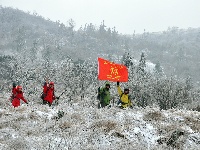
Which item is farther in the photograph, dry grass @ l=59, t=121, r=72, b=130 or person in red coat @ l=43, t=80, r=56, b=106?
person in red coat @ l=43, t=80, r=56, b=106

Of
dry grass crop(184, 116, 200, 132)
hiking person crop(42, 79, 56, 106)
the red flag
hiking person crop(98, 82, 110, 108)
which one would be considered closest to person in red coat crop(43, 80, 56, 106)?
hiking person crop(42, 79, 56, 106)

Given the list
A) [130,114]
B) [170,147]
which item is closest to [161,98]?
[130,114]

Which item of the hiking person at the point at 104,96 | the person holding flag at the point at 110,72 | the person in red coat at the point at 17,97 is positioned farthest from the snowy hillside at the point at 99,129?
the person in red coat at the point at 17,97

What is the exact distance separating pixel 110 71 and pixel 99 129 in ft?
16.9

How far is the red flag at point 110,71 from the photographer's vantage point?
14021 mm

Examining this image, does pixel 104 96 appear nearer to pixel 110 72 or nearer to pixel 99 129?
pixel 110 72

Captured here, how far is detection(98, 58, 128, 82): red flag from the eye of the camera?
46.0 ft

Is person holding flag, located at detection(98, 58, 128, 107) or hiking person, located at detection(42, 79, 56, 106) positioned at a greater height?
person holding flag, located at detection(98, 58, 128, 107)

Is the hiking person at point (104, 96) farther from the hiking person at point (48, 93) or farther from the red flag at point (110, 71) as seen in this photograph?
the hiking person at point (48, 93)

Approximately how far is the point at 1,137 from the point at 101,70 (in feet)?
20.5

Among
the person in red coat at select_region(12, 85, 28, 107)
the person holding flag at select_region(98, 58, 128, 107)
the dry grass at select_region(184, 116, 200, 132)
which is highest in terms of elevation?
the person holding flag at select_region(98, 58, 128, 107)

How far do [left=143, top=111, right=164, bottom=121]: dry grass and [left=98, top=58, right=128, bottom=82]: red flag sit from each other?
3.43 meters

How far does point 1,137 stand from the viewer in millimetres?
8797

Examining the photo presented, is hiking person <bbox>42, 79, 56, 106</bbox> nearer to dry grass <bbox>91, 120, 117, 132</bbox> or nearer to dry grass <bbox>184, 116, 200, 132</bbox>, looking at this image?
dry grass <bbox>91, 120, 117, 132</bbox>
